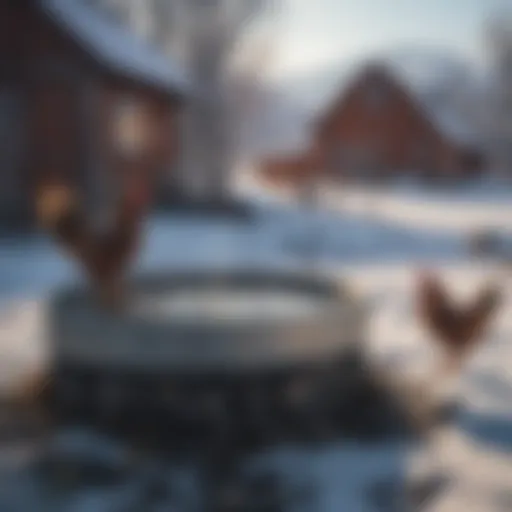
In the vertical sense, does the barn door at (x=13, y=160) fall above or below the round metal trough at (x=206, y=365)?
A: above

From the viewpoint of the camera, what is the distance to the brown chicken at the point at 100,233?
3.92 ft

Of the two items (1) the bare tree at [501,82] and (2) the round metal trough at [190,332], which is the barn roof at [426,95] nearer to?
(1) the bare tree at [501,82]

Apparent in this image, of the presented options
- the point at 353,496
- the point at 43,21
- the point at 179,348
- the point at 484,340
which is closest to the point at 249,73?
the point at 43,21

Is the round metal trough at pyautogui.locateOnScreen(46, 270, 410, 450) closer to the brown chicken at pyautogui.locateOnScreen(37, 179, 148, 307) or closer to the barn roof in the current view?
the brown chicken at pyautogui.locateOnScreen(37, 179, 148, 307)

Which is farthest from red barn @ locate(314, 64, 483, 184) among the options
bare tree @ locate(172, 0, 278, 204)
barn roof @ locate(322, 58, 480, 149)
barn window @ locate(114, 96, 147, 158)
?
barn window @ locate(114, 96, 147, 158)

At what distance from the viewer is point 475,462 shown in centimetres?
121

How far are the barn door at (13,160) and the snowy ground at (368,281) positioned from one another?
0.16ft

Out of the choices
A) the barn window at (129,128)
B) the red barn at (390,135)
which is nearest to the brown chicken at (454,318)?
the red barn at (390,135)

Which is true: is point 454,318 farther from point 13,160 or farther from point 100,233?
point 13,160

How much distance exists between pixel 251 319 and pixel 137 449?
0.83ft

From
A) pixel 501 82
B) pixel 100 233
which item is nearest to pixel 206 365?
pixel 100 233

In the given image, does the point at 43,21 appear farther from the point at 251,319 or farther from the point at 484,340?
the point at 484,340

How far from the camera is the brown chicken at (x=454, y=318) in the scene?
1.23m

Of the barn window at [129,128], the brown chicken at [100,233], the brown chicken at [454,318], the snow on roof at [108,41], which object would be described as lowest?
the brown chicken at [454,318]
